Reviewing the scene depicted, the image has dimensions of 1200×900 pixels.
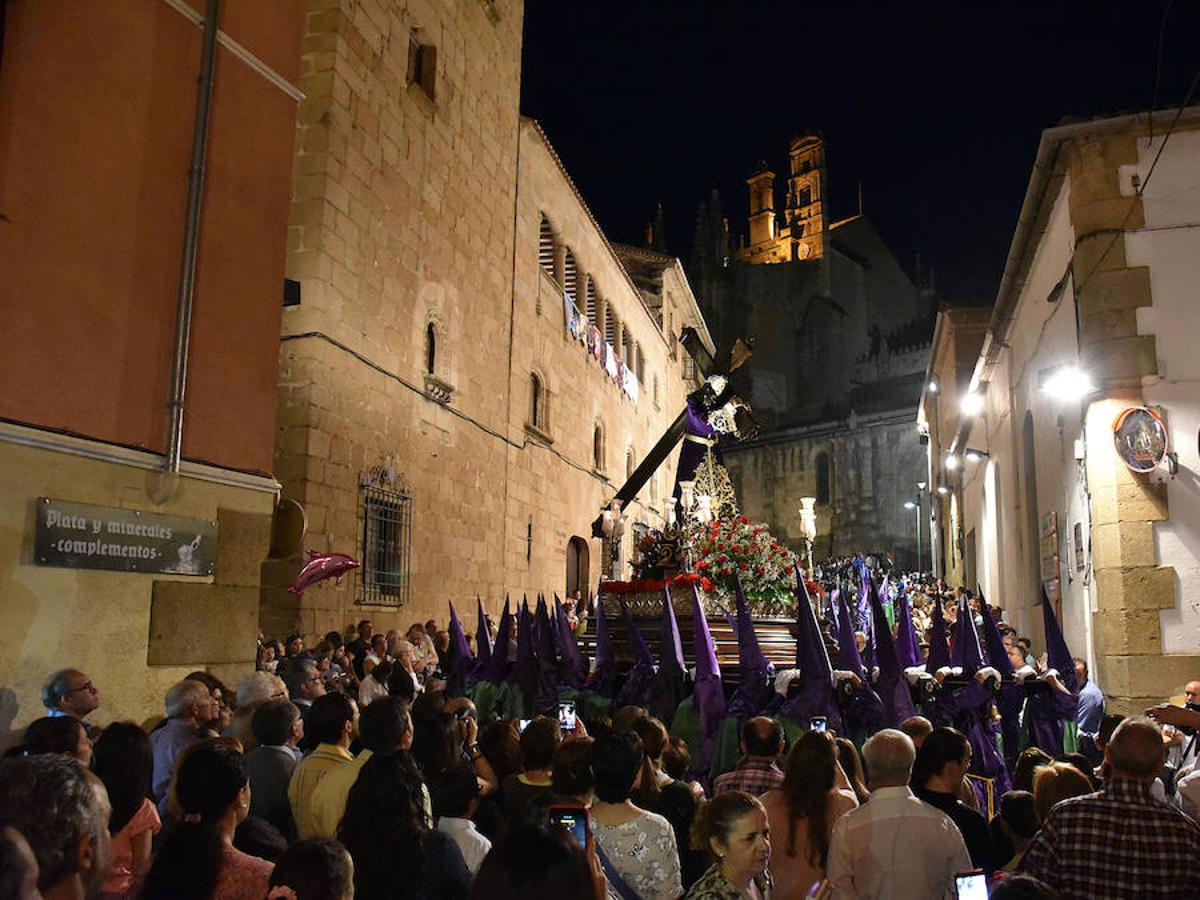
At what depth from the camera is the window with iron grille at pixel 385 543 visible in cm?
1274

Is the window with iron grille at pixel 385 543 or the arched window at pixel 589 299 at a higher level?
the arched window at pixel 589 299

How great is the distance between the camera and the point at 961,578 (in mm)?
24922

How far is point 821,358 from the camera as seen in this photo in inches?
2239

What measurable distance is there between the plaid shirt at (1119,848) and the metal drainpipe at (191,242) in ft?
19.3

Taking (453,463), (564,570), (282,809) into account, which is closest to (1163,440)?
(282,809)

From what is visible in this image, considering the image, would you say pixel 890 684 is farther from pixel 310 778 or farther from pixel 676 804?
pixel 310 778

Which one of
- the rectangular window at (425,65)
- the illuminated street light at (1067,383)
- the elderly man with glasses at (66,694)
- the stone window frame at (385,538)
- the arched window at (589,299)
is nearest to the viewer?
the elderly man with glasses at (66,694)

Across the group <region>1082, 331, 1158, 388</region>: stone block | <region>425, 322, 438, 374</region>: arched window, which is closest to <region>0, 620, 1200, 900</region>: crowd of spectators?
<region>1082, 331, 1158, 388</region>: stone block

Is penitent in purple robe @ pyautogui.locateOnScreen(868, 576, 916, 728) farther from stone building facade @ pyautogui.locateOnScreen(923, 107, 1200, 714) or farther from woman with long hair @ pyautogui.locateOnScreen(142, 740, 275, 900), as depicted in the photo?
woman with long hair @ pyautogui.locateOnScreen(142, 740, 275, 900)

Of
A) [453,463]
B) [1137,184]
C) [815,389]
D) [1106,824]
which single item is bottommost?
[1106,824]

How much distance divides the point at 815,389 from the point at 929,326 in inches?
269

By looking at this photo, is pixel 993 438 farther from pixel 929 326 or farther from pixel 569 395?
pixel 929 326

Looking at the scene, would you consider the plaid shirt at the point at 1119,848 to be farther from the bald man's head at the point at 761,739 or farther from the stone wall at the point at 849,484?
the stone wall at the point at 849,484

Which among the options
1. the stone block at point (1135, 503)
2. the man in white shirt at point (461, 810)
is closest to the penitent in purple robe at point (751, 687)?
the man in white shirt at point (461, 810)
